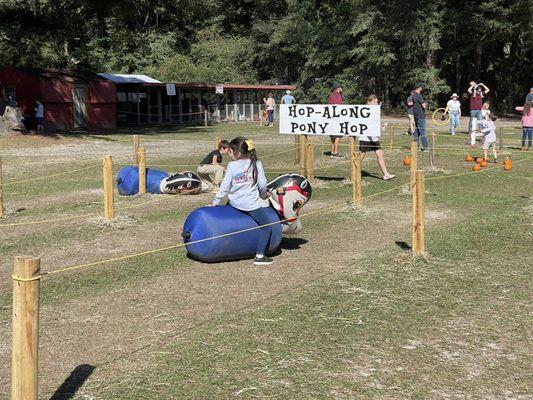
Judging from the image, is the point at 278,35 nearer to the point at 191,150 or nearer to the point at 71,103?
the point at 71,103

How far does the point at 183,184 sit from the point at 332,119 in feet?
9.97

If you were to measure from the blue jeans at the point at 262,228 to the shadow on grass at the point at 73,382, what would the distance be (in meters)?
2.99

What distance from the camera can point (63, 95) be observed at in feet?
103

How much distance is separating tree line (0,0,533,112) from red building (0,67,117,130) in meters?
3.34

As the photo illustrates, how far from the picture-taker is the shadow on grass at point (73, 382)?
13.8 feet

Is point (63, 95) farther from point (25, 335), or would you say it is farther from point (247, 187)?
Answer: point (25, 335)

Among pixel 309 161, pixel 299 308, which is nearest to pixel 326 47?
pixel 309 161

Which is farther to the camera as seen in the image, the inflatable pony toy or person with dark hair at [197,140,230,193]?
person with dark hair at [197,140,230,193]

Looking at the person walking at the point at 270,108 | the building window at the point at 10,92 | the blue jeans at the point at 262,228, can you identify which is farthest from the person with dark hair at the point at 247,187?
the person walking at the point at 270,108

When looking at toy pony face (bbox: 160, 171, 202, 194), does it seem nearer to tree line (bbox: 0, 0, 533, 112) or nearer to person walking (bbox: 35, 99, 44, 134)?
person walking (bbox: 35, 99, 44, 134)

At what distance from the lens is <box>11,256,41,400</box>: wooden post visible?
11.1 feet

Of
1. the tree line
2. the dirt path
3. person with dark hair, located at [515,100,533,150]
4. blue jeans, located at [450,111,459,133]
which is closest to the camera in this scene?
the dirt path

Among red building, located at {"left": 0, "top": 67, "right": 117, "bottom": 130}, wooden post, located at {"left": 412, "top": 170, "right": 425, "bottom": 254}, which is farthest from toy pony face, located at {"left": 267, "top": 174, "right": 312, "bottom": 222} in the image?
red building, located at {"left": 0, "top": 67, "right": 117, "bottom": 130}

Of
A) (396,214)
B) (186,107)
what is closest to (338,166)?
(396,214)
